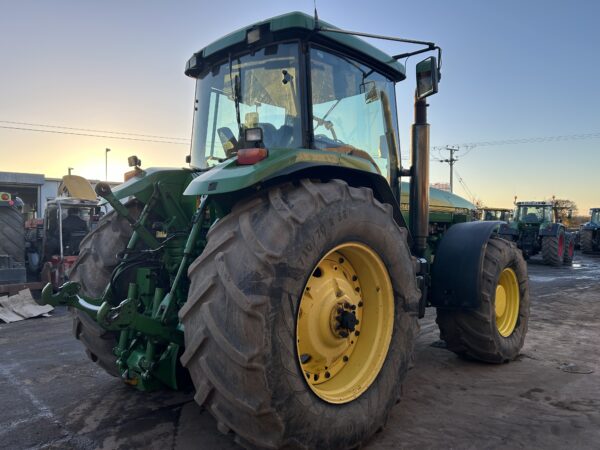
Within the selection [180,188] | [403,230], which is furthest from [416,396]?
[180,188]

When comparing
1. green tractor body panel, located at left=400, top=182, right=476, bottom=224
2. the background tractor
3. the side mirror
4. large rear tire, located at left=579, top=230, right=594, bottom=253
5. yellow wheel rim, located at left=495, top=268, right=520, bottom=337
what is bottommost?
large rear tire, located at left=579, top=230, right=594, bottom=253

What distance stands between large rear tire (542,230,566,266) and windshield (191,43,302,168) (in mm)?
16159

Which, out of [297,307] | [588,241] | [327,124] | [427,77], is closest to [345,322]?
[297,307]

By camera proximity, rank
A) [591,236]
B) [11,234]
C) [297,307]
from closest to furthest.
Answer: [297,307], [11,234], [591,236]

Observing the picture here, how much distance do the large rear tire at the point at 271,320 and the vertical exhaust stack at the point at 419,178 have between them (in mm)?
1554

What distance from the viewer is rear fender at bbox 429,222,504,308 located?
412 cm

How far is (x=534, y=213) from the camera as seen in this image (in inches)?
755

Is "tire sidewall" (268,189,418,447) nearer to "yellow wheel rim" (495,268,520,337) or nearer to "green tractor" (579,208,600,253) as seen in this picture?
"yellow wheel rim" (495,268,520,337)

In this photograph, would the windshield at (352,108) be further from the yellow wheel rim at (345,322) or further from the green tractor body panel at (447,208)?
the green tractor body panel at (447,208)

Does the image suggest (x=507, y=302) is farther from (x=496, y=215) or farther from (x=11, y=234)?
(x=496, y=215)

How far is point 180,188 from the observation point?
3.66 metres

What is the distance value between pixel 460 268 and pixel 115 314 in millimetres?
2941

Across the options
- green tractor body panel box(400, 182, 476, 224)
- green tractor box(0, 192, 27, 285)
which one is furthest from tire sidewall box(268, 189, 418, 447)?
green tractor box(0, 192, 27, 285)

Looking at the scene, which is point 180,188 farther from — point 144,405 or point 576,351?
point 576,351
